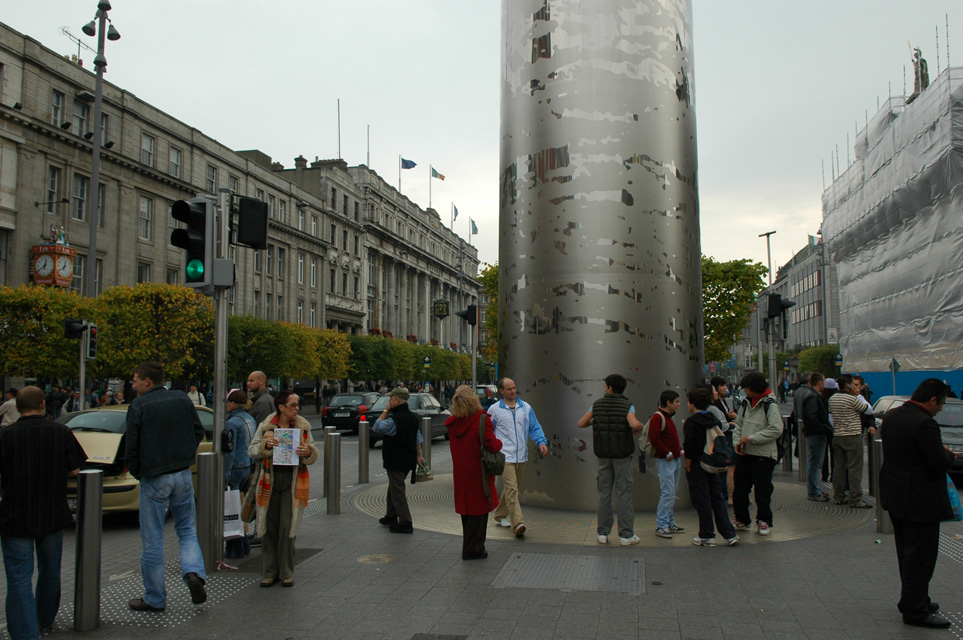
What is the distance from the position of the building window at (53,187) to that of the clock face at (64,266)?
3.34m

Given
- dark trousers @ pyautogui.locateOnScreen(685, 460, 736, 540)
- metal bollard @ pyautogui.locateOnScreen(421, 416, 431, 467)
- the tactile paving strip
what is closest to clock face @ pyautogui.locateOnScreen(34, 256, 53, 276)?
metal bollard @ pyautogui.locateOnScreen(421, 416, 431, 467)

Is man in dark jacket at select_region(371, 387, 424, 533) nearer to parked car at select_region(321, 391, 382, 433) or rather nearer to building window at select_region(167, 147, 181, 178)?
parked car at select_region(321, 391, 382, 433)

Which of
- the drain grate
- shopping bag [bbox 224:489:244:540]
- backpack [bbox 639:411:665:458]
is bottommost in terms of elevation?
the drain grate

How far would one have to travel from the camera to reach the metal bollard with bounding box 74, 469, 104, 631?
504 centimetres

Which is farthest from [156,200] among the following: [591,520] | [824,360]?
[824,360]

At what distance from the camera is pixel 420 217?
89.7 metres

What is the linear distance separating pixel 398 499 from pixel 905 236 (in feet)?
96.6

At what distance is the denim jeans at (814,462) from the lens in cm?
1073

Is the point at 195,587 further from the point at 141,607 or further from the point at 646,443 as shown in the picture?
the point at 646,443

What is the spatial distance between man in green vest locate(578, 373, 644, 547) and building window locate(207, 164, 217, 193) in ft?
144

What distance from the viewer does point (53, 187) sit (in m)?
34.8

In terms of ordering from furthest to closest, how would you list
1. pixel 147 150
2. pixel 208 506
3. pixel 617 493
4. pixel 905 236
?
pixel 147 150 < pixel 905 236 < pixel 617 493 < pixel 208 506

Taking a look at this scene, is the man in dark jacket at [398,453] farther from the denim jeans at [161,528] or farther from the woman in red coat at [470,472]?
the denim jeans at [161,528]

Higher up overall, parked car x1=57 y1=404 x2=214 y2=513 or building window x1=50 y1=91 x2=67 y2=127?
building window x1=50 y1=91 x2=67 y2=127
